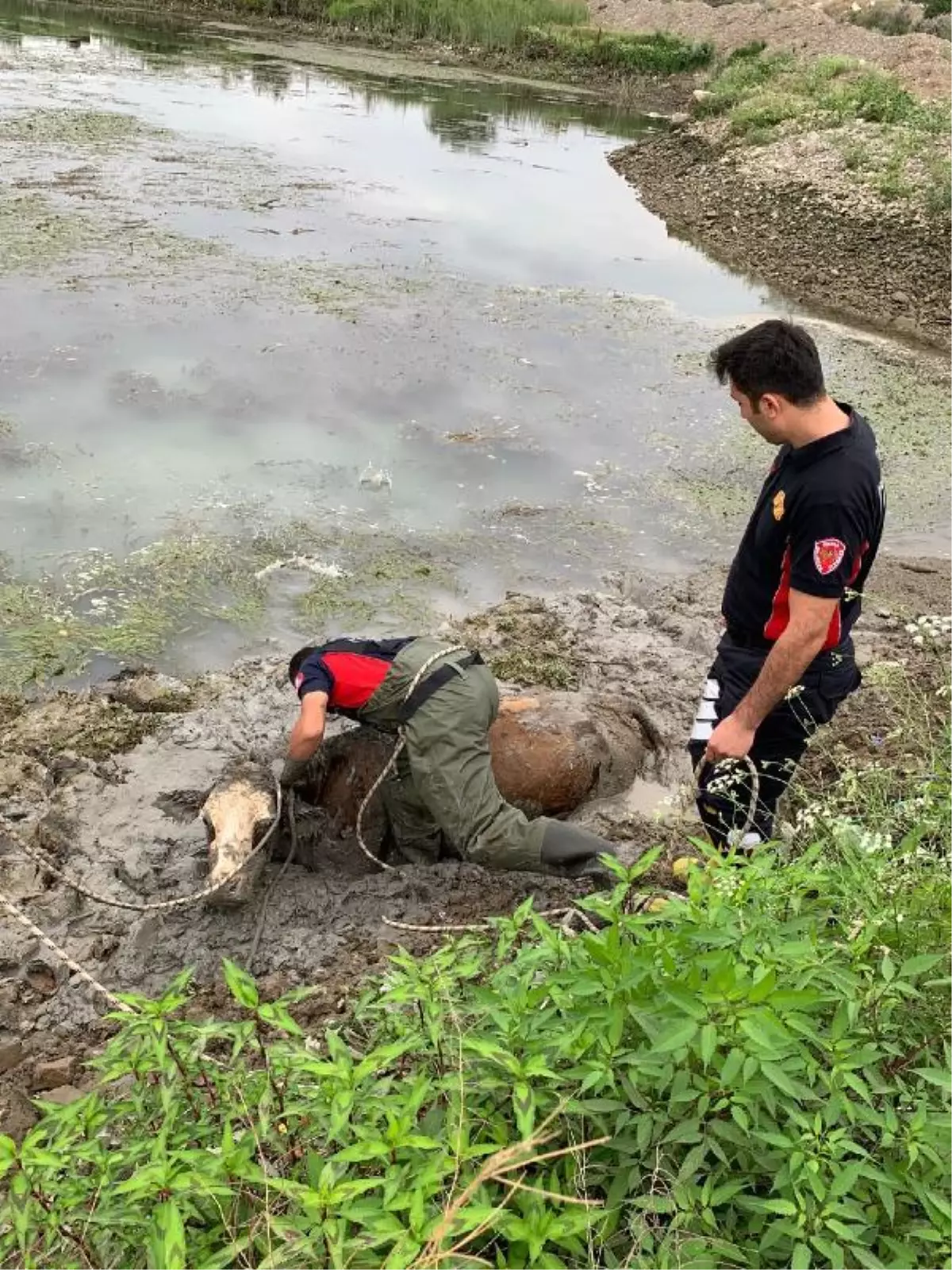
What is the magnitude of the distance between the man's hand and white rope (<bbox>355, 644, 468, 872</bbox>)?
42.4 inches

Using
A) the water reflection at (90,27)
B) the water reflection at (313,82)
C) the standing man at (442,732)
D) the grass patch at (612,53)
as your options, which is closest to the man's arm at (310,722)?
the standing man at (442,732)

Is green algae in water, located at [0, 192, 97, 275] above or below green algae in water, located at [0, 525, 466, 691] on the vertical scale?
above

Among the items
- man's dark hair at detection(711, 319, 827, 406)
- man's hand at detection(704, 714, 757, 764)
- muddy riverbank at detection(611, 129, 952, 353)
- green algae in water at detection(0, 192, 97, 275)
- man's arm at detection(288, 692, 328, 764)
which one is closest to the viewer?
man's dark hair at detection(711, 319, 827, 406)

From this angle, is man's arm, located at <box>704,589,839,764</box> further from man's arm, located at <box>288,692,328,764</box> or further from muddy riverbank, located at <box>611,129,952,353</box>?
muddy riverbank, located at <box>611,129,952,353</box>

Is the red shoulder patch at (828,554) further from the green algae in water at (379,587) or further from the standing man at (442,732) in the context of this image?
the green algae in water at (379,587)

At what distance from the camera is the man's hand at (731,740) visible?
325cm

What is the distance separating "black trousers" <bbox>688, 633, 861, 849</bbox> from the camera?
3326 millimetres

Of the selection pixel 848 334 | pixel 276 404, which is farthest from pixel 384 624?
pixel 848 334

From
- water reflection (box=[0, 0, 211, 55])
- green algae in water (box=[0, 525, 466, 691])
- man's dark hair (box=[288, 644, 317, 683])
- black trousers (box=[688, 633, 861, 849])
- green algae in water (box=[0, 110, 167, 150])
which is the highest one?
water reflection (box=[0, 0, 211, 55])

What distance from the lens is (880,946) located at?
1883mm

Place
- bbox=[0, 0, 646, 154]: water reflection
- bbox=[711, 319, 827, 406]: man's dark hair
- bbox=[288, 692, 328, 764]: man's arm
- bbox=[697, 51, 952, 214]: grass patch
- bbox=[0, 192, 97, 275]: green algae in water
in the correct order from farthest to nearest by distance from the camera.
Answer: bbox=[0, 0, 646, 154]: water reflection, bbox=[697, 51, 952, 214]: grass patch, bbox=[0, 192, 97, 275]: green algae in water, bbox=[288, 692, 328, 764]: man's arm, bbox=[711, 319, 827, 406]: man's dark hair

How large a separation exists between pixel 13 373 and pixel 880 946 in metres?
8.11

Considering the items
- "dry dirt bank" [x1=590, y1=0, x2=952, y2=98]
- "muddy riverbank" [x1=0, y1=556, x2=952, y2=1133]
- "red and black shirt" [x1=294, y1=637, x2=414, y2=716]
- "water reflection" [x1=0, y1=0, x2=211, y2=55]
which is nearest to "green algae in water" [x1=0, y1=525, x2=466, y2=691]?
"muddy riverbank" [x1=0, y1=556, x2=952, y2=1133]

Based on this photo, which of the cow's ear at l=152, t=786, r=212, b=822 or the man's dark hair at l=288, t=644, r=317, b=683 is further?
the cow's ear at l=152, t=786, r=212, b=822
